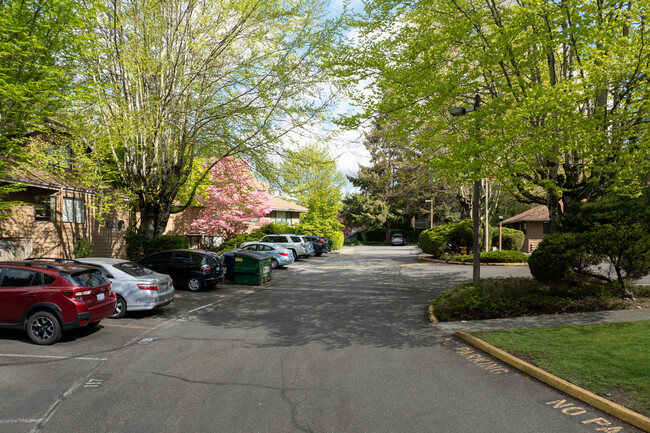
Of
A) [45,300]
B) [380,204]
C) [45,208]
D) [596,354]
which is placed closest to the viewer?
[596,354]

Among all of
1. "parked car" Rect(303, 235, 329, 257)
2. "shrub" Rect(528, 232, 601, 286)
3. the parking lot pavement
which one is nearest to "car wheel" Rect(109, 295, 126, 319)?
the parking lot pavement

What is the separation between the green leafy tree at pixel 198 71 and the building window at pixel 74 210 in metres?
5.29

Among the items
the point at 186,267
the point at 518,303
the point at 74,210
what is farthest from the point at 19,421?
the point at 74,210

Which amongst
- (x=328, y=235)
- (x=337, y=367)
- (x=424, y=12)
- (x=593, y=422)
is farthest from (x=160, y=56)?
(x=328, y=235)

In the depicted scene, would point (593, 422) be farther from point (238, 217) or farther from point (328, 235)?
point (328, 235)

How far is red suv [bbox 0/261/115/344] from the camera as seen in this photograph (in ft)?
23.7

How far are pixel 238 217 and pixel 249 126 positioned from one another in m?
14.8

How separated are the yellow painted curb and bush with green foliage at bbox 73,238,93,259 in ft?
65.0

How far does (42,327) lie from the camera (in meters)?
7.32

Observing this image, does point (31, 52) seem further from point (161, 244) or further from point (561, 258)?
point (561, 258)

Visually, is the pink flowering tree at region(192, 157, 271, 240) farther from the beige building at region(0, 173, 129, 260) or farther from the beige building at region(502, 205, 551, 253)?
the beige building at region(502, 205, 551, 253)

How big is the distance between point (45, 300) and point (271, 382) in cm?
497

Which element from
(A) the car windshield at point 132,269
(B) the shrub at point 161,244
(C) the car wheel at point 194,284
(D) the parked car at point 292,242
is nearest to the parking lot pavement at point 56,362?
(A) the car windshield at point 132,269

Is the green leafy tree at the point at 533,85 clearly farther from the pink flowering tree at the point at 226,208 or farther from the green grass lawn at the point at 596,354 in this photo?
the pink flowering tree at the point at 226,208
